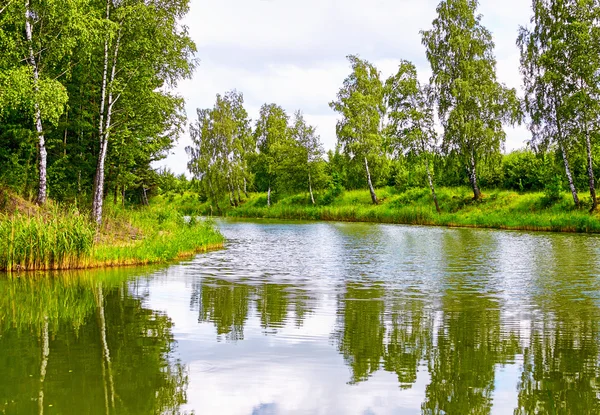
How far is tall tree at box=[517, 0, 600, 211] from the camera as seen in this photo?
110 ft

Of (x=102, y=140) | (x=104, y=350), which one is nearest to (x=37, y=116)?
(x=102, y=140)

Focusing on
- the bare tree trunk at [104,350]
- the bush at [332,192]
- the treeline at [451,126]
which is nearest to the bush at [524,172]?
the treeline at [451,126]

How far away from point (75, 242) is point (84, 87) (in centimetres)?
1206

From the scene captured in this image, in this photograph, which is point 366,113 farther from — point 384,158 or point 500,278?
point 500,278

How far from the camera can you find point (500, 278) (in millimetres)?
15828

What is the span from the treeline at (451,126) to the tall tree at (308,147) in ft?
0.39

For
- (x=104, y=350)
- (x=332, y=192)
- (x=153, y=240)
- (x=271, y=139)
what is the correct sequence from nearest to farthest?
(x=104, y=350) → (x=153, y=240) → (x=332, y=192) → (x=271, y=139)

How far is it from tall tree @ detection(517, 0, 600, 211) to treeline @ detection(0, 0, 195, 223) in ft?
77.8

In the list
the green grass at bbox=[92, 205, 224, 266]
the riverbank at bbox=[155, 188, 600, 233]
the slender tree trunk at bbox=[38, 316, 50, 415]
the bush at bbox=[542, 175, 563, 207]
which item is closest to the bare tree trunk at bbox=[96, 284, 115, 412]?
the slender tree trunk at bbox=[38, 316, 50, 415]

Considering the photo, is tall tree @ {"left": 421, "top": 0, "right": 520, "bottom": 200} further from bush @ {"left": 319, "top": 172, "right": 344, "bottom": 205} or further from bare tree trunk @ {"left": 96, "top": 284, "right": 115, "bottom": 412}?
bare tree trunk @ {"left": 96, "top": 284, "right": 115, "bottom": 412}

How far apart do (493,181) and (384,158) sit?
1186cm

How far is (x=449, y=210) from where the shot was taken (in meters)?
45.0

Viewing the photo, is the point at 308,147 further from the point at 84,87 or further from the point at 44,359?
the point at 44,359

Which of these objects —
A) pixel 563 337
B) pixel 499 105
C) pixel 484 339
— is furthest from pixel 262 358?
pixel 499 105
